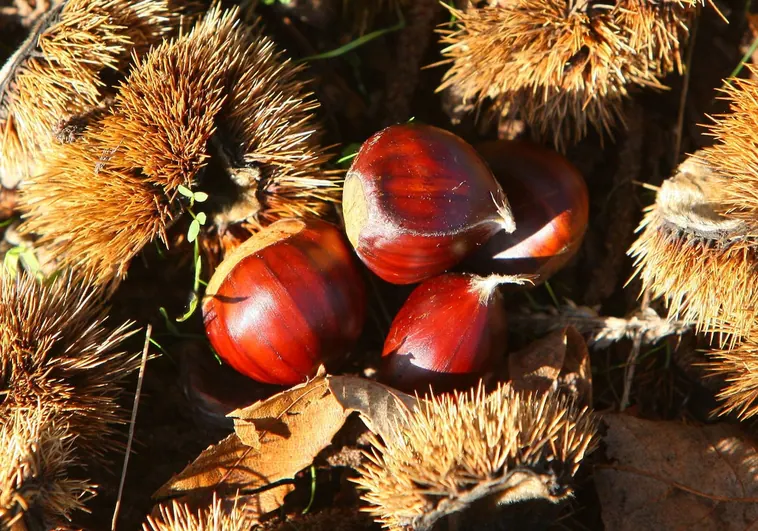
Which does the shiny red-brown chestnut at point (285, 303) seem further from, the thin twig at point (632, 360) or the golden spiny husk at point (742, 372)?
the golden spiny husk at point (742, 372)

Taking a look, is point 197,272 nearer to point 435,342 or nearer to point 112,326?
point 112,326

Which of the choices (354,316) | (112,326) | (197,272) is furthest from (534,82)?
(112,326)

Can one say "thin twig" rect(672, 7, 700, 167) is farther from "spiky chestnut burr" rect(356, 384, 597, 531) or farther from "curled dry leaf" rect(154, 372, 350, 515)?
"curled dry leaf" rect(154, 372, 350, 515)

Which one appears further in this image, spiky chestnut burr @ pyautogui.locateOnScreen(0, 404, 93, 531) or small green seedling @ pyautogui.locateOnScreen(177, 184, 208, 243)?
small green seedling @ pyautogui.locateOnScreen(177, 184, 208, 243)

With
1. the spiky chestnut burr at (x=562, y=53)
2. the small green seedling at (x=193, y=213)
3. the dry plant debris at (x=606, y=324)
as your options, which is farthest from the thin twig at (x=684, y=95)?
the small green seedling at (x=193, y=213)

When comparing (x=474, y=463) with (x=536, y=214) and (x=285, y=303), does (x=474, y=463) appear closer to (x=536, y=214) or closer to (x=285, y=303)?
(x=285, y=303)

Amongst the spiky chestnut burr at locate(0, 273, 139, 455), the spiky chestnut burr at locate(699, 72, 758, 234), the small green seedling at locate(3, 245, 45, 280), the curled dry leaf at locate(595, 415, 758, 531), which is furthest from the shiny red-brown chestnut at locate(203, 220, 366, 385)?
the spiky chestnut burr at locate(699, 72, 758, 234)
